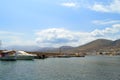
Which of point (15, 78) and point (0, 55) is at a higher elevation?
point (0, 55)

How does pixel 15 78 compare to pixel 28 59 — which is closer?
pixel 15 78

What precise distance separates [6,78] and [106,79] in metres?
22.9

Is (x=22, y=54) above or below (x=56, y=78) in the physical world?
above

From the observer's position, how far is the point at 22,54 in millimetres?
148250

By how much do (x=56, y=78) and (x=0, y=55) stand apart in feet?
282

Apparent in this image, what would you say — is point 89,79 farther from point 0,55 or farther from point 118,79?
point 0,55

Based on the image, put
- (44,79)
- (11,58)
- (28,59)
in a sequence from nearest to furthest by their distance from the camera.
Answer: (44,79), (11,58), (28,59)

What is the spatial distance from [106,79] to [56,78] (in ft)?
38.1

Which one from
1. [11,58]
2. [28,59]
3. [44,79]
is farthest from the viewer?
[28,59]

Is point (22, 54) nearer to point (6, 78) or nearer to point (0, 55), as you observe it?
point (0, 55)

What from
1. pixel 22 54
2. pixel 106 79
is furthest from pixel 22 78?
pixel 22 54

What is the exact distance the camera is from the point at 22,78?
60312mm

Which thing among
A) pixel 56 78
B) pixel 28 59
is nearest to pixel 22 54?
pixel 28 59

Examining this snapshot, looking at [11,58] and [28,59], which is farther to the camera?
[28,59]
